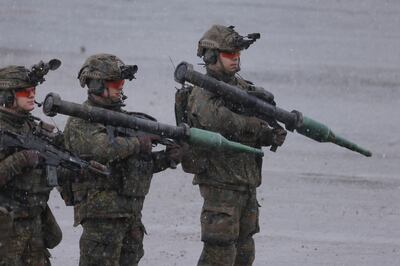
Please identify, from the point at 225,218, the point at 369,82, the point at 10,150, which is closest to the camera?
the point at 10,150

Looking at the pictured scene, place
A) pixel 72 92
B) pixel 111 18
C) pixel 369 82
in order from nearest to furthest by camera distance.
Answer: pixel 72 92, pixel 369 82, pixel 111 18

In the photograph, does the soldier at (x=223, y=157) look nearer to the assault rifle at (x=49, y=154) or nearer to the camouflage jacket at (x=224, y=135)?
the camouflage jacket at (x=224, y=135)

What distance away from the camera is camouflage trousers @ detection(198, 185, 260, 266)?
8.44m

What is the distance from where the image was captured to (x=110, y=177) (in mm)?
7883

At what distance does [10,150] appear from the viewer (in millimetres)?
7363

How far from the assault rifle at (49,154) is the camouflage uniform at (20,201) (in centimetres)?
6

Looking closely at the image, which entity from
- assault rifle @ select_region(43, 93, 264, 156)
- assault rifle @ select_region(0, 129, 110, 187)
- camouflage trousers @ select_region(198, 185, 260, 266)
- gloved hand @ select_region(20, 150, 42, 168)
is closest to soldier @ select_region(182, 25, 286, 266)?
camouflage trousers @ select_region(198, 185, 260, 266)

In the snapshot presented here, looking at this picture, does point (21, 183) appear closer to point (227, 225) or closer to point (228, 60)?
point (227, 225)

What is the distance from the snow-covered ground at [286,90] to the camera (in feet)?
35.5

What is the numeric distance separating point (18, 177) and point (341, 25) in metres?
16.6

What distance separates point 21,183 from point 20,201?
122mm

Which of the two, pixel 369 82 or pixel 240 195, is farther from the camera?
pixel 369 82

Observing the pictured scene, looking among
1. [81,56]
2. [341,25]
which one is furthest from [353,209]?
[341,25]

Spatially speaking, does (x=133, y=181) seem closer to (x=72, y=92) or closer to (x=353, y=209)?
(x=353, y=209)
